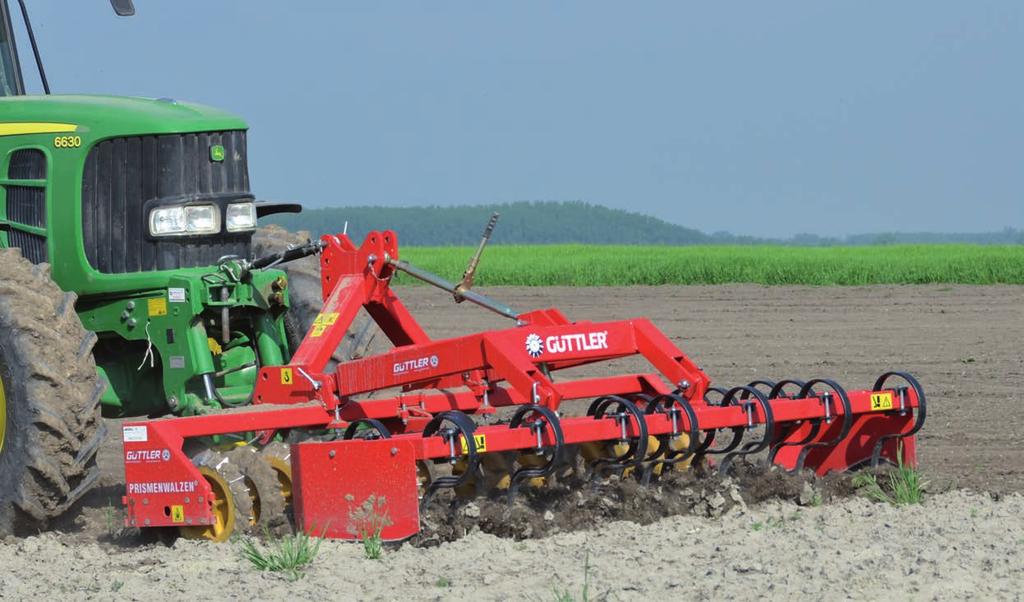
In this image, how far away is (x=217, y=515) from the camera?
7.07 m

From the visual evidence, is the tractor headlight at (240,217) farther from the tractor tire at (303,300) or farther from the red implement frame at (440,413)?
the red implement frame at (440,413)

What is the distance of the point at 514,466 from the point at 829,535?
1.47m

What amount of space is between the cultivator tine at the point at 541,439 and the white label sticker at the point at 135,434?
66.0 inches

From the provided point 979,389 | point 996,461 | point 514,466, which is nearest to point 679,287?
point 979,389

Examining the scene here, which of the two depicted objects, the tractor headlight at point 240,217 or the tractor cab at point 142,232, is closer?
the tractor cab at point 142,232

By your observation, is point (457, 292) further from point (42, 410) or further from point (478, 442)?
point (42, 410)

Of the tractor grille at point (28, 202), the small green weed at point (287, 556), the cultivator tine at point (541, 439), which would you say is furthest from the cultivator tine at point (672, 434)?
the tractor grille at point (28, 202)

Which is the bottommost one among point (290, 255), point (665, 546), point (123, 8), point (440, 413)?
point (665, 546)

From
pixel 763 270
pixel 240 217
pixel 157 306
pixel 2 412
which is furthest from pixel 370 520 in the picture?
pixel 763 270

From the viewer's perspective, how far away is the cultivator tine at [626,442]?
23.1 feet

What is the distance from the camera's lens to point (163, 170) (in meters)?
8.27

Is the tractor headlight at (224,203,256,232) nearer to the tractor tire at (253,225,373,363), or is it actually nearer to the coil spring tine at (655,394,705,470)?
the tractor tire at (253,225,373,363)

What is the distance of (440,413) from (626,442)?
0.87 metres

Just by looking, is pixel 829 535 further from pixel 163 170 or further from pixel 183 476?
pixel 163 170
